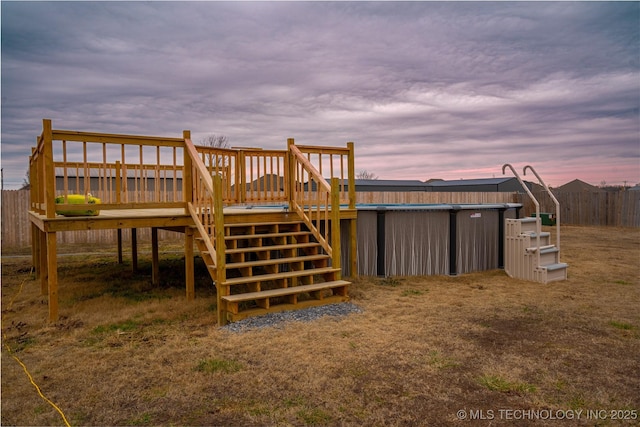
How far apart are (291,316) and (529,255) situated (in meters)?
4.67

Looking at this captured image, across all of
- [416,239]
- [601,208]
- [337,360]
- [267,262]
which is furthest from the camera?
[601,208]

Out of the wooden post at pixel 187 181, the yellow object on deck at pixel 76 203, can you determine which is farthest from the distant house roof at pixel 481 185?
the yellow object on deck at pixel 76 203

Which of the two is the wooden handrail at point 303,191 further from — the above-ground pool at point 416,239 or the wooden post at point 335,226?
the above-ground pool at point 416,239

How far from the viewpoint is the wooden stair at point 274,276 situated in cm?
516

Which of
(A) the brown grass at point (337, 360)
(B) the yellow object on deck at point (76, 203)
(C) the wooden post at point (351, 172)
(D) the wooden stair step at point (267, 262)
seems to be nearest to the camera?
(A) the brown grass at point (337, 360)

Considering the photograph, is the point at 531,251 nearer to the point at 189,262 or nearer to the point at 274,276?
the point at 274,276

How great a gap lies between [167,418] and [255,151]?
4.64 metres

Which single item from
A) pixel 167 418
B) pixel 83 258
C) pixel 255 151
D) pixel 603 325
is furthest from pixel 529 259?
pixel 83 258

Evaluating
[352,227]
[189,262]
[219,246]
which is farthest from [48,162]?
[352,227]

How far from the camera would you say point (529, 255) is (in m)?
7.55

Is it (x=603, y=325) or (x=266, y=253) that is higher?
(x=266, y=253)

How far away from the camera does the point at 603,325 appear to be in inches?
190

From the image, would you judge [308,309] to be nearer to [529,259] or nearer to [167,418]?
[167,418]

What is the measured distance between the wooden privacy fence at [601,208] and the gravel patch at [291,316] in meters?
18.6
